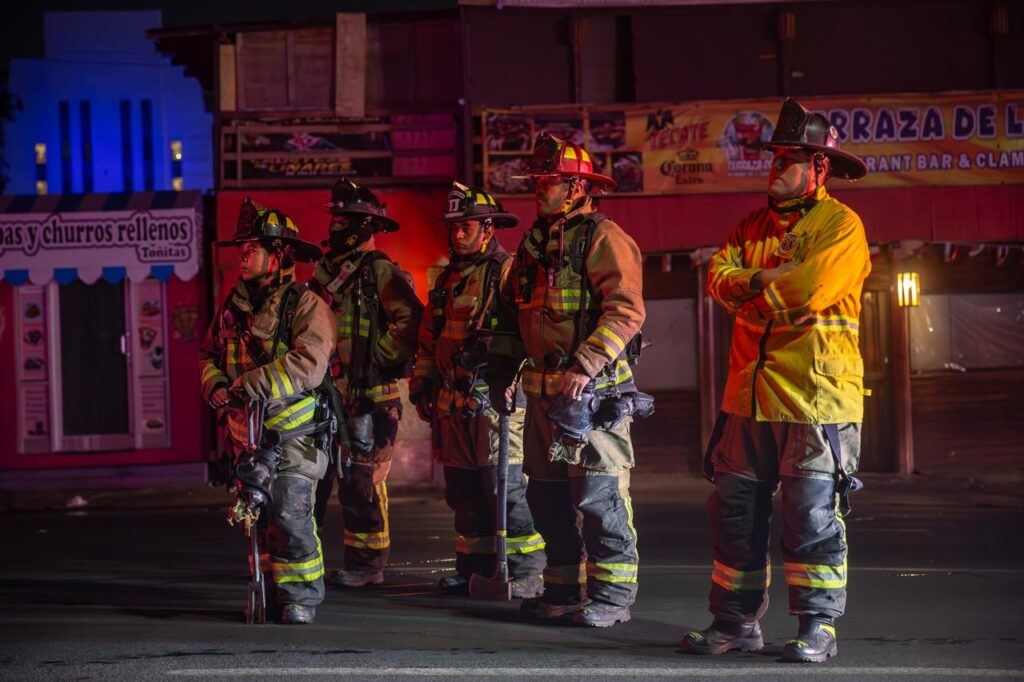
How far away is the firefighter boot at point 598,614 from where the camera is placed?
6727 millimetres

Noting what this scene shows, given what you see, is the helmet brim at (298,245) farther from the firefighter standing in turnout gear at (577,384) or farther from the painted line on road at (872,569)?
the painted line on road at (872,569)

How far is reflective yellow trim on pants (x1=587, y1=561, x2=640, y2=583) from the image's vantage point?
6.73m

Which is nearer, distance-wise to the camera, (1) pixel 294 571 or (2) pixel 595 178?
(1) pixel 294 571

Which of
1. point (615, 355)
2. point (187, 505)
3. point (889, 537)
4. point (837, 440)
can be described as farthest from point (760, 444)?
point (187, 505)

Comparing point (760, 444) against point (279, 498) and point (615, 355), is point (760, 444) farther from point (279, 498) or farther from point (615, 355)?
point (279, 498)

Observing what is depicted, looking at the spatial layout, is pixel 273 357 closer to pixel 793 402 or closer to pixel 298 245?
pixel 298 245

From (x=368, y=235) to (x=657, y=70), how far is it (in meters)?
8.03

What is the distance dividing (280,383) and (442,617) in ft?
5.18

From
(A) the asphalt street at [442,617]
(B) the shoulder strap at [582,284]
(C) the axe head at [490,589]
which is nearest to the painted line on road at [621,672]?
(A) the asphalt street at [442,617]

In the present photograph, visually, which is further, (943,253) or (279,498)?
(943,253)

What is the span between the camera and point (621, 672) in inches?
228

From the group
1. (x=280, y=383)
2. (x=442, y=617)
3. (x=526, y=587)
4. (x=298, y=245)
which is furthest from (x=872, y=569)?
(x=298, y=245)

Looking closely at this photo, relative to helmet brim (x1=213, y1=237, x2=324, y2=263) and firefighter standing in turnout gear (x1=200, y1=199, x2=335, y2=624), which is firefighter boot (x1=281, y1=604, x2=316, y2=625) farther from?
helmet brim (x1=213, y1=237, x2=324, y2=263)

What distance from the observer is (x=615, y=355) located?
258 inches
